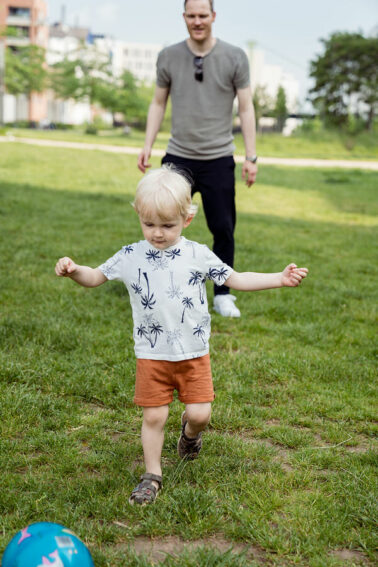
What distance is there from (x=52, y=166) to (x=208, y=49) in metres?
11.5

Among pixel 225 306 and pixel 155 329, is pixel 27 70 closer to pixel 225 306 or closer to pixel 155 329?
pixel 225 306

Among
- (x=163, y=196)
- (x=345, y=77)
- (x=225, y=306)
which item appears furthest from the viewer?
(x=345, y=77)

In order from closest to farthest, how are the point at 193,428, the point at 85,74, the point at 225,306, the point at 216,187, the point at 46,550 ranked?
the point at 46,550
the point at 193,428
the point at 216,187
the point at 225,306
the point at 85,74

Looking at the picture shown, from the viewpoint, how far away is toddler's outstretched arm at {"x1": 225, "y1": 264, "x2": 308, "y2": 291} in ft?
8.70

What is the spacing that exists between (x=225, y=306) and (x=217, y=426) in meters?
1.90

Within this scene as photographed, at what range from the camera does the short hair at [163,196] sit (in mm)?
2539

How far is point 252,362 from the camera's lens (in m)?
4.12

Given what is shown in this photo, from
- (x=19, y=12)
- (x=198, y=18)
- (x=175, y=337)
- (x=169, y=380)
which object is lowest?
(x=169, y=380)

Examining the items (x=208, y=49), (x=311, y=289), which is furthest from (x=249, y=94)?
(x=311, y=289)

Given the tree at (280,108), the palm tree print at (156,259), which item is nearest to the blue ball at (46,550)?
the palm tree print at (156,259)

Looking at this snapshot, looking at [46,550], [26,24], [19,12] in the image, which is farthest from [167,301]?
[19,12]

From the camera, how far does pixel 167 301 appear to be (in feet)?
8.70

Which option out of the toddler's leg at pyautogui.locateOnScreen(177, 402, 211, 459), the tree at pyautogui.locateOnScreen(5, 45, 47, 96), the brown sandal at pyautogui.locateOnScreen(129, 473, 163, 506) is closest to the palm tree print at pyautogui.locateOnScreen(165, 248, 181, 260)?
the toddler's leg at pyautogui.locateOnScreen(177, 402, 211, 459)

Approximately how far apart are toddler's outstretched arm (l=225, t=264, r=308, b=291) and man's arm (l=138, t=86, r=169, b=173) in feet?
7.51
